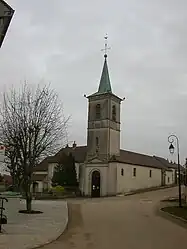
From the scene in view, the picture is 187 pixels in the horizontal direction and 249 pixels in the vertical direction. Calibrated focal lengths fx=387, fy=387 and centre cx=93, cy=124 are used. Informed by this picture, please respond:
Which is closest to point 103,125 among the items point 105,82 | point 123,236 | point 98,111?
point 98,111

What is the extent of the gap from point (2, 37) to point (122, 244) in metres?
8.88

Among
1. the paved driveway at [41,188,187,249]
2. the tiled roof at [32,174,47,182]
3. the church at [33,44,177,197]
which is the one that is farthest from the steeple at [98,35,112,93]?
the paved driveway at [41,188,187,249]

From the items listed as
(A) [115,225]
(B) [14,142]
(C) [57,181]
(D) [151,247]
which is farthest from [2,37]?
(C) [57,181]

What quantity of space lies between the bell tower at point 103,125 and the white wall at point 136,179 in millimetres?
2843

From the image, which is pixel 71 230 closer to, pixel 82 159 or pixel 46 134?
pixel 46 134

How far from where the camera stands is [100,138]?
55.0 m

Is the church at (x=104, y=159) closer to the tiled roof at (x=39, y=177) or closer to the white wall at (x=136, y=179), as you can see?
the white wall at (x=136, y=179)

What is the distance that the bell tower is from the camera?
5431 cm

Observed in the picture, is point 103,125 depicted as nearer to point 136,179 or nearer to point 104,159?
point 104,159

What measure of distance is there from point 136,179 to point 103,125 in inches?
412

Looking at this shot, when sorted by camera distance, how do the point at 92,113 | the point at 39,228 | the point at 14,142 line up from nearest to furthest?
the point at 39,228
the point at 14,142
the point at 92,113

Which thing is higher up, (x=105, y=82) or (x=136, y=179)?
(x=105, y=82)

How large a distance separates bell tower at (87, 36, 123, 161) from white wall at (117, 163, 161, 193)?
9.33 ft

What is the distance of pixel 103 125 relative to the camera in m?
54.8
